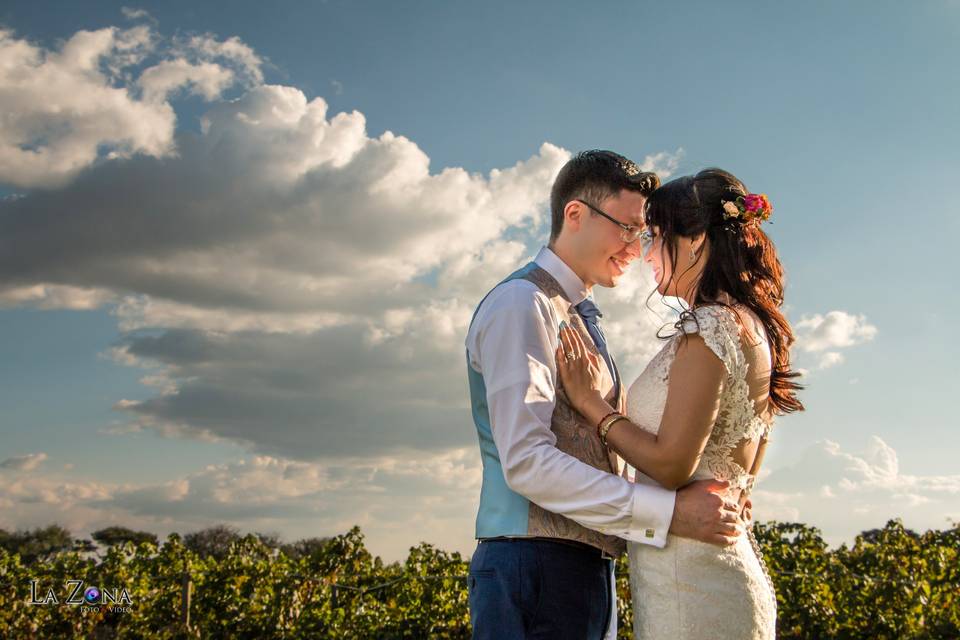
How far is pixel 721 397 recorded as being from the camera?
2791 millimetres

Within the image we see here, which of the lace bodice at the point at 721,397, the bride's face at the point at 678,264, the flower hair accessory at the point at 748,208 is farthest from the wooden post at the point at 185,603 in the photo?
the flower hair accessory at the point at 748,208

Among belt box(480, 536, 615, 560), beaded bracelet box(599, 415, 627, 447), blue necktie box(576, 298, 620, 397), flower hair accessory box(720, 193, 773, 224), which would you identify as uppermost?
flower hair accessory box(720, 193, 773, 224)

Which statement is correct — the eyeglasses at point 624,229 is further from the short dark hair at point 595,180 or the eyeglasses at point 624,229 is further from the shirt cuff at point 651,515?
the shirt cuff at point 651,515

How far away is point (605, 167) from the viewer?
340 centimetres

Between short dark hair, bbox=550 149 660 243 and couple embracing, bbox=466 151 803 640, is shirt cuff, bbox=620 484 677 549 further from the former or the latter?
short dark hair, bbox=550 149 660 243

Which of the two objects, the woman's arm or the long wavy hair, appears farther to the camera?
the long wavy hair

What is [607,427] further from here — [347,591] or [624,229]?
[347,591]

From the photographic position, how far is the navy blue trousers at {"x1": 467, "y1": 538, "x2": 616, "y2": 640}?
271 centimetres

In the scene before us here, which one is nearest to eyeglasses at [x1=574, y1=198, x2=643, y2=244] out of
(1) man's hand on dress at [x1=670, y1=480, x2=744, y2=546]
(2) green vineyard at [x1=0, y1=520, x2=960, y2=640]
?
(1) man's hand on dress at [x1=670, y1=480, x2=744, y2=546]

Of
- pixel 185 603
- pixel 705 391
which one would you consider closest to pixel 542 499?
pixel 705 391

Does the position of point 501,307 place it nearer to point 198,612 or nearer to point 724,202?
point 724,202

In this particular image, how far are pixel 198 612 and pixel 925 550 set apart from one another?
22.5 feet

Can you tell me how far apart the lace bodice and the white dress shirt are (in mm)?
238

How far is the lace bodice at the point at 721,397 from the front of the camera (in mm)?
2748
